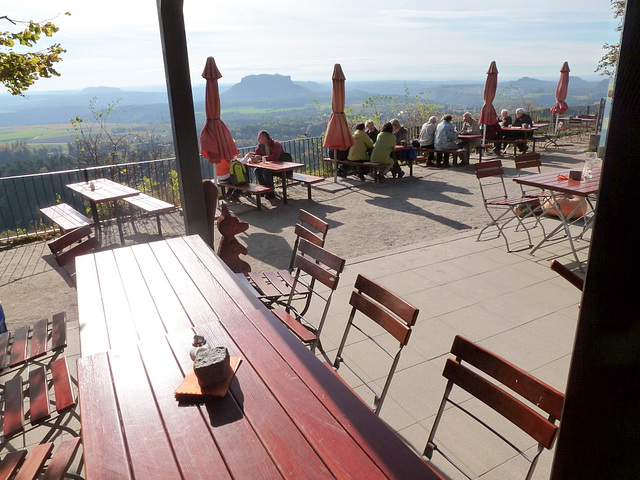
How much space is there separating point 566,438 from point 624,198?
62cm

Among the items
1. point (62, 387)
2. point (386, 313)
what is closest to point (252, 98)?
point (62, 387)

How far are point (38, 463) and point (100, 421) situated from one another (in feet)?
1.92

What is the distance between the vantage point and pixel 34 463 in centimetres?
201

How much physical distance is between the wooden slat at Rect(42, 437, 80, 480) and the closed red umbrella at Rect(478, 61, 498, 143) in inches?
483

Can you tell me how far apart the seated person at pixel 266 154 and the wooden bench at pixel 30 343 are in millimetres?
5963

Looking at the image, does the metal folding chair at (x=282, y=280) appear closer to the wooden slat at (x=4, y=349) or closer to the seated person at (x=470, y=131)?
the wooden slat at (x=4, y=349)

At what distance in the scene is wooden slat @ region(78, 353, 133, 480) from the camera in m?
1.49

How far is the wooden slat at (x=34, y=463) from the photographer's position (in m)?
1.93

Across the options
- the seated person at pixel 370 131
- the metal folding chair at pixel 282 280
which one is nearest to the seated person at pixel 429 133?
the seated person at pixel 370 131

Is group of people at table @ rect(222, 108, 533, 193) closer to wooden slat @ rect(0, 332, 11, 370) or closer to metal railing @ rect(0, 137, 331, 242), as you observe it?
metal railing @ rect(0, 137, 331, 242)

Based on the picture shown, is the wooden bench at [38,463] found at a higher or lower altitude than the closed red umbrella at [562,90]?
lower

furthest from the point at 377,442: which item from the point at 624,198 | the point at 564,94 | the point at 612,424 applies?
the point at 564,94

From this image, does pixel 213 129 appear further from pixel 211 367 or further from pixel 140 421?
pixel 140 421

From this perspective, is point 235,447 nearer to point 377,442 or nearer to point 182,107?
point 377,442
